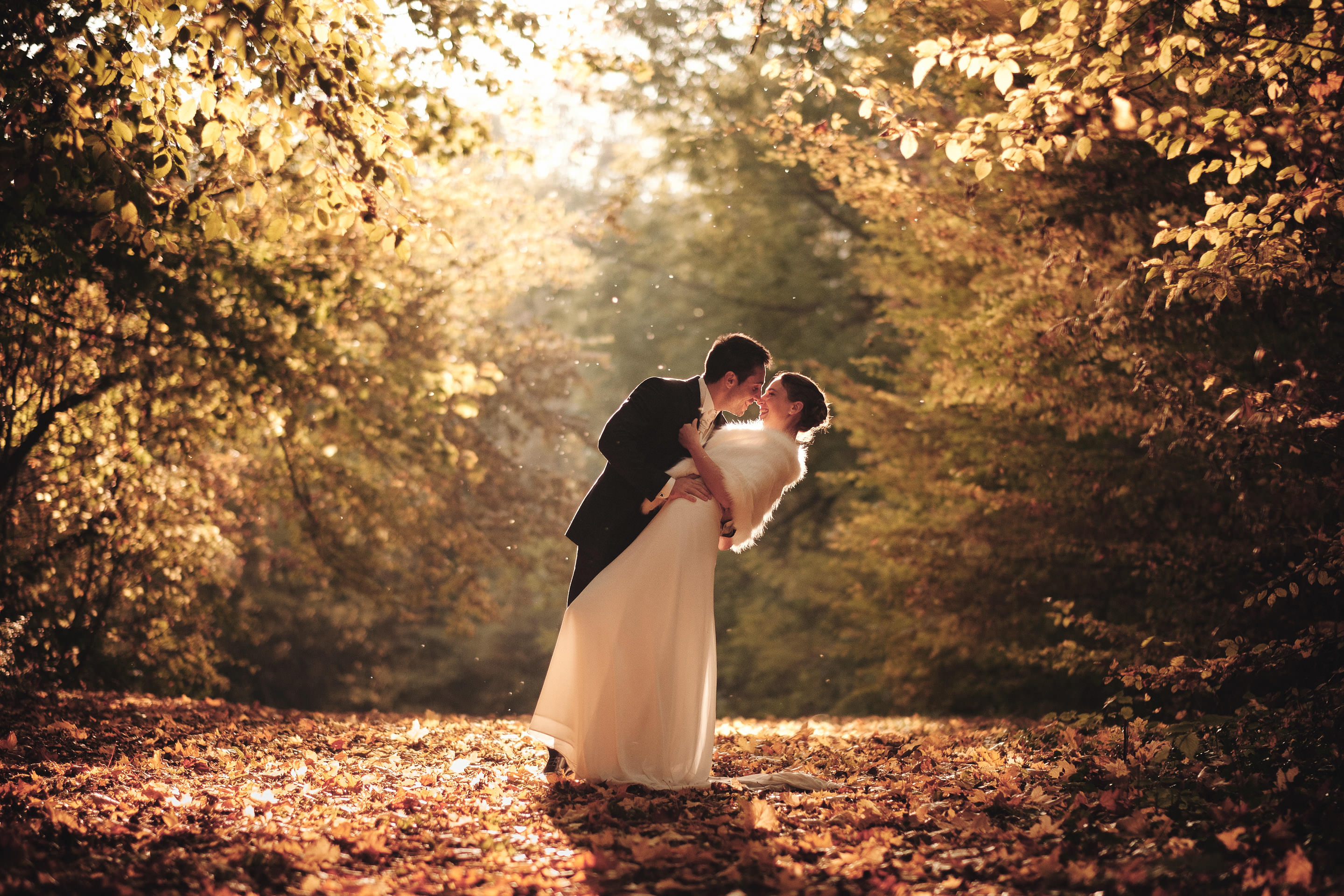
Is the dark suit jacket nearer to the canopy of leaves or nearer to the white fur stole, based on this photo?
the white fur stole

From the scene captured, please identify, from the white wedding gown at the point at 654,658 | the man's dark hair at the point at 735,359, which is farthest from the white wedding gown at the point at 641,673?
the man's dark hair at the point at 735,359

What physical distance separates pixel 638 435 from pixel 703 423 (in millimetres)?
373

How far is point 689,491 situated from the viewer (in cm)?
487

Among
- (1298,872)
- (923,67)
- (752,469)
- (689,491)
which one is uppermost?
(923,67)

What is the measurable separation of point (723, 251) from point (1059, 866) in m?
16.4

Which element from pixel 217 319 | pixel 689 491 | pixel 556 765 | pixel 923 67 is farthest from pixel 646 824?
pixel 217 319

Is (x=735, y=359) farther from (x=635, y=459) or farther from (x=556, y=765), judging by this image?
(x=556, y=765)

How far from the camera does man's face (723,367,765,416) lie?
501cm

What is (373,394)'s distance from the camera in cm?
1172

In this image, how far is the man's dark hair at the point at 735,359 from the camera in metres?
4.98

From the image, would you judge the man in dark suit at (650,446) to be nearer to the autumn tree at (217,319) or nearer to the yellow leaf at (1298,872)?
the autumn tree at (217,319)

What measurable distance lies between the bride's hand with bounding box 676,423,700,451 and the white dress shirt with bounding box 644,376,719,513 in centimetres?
6

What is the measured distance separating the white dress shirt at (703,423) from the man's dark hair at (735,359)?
65 mm

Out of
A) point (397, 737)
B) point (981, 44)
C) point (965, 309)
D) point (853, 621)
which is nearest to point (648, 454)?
point (981, 44)
